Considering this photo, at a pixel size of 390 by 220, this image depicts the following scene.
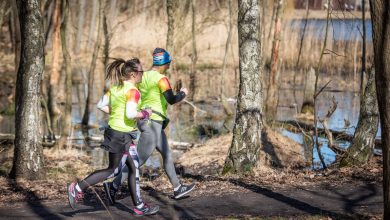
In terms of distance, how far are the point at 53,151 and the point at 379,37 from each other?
1066 centimetres

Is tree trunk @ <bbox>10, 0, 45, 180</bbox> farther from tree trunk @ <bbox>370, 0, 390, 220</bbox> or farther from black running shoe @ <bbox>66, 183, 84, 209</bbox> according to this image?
tree trunk @ <bbox>370, 0, 390, 220</bbox>

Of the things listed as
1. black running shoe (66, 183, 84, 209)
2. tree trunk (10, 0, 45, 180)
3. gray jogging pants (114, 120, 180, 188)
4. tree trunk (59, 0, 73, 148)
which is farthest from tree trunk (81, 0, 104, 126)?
black running shoe (66, 183, 84, 209)

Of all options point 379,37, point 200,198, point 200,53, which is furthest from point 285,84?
point 379,37

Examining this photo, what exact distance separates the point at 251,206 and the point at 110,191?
1756 millimetres

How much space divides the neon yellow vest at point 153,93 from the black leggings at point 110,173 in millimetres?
842

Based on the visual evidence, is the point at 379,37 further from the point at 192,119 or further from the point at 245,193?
the point at 192,119

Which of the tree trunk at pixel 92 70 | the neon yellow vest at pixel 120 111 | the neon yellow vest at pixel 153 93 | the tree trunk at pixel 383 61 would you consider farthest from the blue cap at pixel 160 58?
the tree trunk at pixel 92 70

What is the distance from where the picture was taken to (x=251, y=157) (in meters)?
10.4

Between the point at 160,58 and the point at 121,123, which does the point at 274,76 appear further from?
the point at 121,123

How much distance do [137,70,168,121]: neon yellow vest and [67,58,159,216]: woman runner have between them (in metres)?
0.59

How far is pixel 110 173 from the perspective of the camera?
7668 mm

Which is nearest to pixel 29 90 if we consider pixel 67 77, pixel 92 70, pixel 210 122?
pixel 67 77

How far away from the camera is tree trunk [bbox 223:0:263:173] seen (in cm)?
1039

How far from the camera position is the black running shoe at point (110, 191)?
26.9 ft
